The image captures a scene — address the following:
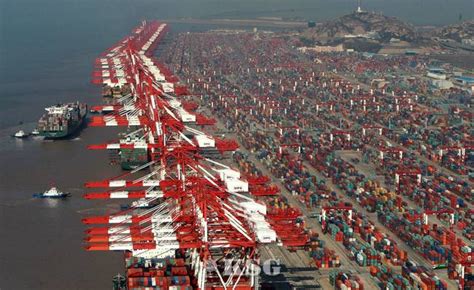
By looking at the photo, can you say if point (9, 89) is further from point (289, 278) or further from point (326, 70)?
point (289, 278)

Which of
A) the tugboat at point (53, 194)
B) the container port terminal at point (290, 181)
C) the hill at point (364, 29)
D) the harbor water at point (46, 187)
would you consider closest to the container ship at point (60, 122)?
the harbor water at point (46, 187)

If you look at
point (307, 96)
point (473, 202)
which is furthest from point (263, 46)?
point (473, 202)

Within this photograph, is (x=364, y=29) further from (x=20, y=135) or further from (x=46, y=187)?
(x=46, y=187)

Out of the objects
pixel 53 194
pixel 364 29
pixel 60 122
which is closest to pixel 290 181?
pixel 53 194

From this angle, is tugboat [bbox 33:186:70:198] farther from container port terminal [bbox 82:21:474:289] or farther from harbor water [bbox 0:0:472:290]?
container port terminal [bbox 82:21:474:289]

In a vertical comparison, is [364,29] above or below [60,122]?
below

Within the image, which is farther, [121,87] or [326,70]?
[326,70]

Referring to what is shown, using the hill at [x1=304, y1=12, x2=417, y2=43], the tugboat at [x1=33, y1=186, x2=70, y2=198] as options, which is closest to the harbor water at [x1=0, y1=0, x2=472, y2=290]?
the tugboat at [x1=33, y1=186, x2=70, y2=198]
